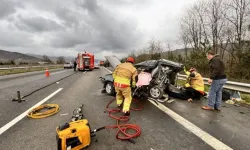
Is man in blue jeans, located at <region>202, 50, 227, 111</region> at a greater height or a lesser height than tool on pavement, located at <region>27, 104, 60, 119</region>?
greater

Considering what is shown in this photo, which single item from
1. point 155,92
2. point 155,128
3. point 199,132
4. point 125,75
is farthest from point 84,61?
point 199,132

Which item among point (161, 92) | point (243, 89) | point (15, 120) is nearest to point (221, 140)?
point (161, 92)

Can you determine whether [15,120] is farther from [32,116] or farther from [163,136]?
[163,136]

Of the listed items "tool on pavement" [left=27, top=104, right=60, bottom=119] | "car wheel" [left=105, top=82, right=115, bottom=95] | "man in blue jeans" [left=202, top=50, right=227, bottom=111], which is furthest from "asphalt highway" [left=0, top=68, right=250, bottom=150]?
"car wheel" [left=105, top=82, right=115, bottom=95]

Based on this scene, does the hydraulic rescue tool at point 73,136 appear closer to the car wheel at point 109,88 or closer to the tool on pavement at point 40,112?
the tool on pavement at point 40,112

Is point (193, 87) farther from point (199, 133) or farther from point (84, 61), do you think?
point (84, 61)

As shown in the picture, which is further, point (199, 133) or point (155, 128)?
point (155, 128)

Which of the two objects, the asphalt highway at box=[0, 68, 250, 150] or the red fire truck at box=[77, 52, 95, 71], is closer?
the asphalt highway at box=[0, 68, 250, 150]

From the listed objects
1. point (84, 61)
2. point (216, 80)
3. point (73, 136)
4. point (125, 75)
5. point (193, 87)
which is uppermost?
point (84, 61)

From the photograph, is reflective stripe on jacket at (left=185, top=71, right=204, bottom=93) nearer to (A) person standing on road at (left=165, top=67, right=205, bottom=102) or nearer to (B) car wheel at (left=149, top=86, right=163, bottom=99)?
(A) person standing on road at (left=165, top=67, right=205, bottom=102)

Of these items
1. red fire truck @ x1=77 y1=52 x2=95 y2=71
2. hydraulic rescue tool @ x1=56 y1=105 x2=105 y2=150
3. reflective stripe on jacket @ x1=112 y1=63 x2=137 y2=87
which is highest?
red fire truck @ x1=77 y1=52 x2=95 y2=71

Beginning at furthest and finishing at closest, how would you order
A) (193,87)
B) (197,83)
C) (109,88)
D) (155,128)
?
(109,88)
(193,87)
(197,83)
(155,128)

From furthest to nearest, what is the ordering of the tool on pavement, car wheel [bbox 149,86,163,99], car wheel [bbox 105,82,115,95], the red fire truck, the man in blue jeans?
the red fire truck → car wheel [bbox 105,82,115,95] → car wheel [bbox 149,86,163,99] → the man in blue jeans → the tool on pavement

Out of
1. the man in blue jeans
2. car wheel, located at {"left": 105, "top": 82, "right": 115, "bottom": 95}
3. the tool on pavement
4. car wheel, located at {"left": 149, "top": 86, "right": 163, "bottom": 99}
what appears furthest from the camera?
car wheel, located at {"left": 105, "top": 82, "right": 115, "bottom": 95}
